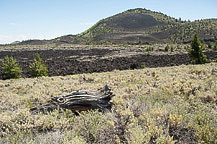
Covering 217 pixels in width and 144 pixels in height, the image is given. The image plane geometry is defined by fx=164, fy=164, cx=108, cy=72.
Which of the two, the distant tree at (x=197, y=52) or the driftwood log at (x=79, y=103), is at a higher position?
the distant tree at (x=197, y=52)

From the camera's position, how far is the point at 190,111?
4.70 metres

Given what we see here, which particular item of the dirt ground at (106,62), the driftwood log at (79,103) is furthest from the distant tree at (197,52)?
the driftwood log at (79,103)

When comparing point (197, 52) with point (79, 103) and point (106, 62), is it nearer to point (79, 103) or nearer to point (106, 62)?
point (106, 62)

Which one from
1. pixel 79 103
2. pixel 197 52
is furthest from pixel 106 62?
pixel 79 103

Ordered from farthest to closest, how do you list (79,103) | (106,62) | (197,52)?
1. (106,62)
2. (197,52)
3. (79,103)

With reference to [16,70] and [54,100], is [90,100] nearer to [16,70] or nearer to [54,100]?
[54,100]

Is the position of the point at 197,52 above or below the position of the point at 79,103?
above

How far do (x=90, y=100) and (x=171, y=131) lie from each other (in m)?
3.06

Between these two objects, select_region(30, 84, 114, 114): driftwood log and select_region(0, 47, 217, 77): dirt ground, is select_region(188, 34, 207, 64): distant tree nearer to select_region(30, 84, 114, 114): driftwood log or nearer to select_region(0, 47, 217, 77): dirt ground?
select_region(0, 47, 217, 77): dirt ground

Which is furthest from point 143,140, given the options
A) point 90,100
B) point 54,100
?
point 54,100

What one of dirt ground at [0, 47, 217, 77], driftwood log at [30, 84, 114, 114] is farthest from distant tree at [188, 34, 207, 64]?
driftwood log at [30, 84, 114, 114]

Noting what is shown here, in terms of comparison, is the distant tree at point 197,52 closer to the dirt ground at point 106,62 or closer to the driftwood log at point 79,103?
A: the dirt ground at point 106,62

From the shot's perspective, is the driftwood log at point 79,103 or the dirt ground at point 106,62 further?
the dirt ground at point 106,62

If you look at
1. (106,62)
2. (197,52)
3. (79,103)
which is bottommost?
(106,62)
